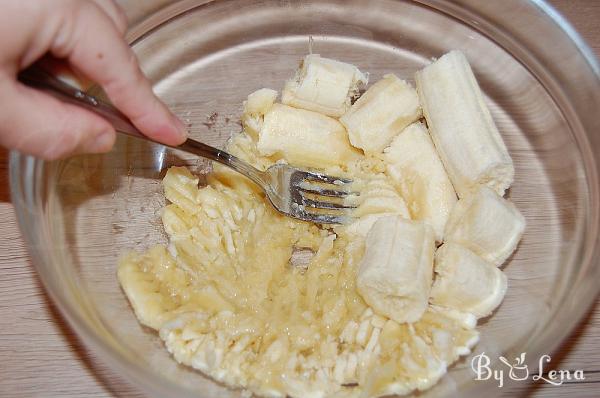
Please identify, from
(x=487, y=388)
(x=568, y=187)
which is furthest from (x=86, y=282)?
(x=568, y=187)

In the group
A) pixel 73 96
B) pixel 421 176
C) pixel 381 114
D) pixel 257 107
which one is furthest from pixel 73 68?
pixel 421 176


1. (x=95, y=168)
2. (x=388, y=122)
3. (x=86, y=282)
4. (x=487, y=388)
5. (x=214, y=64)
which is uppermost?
(x=214, y=64)

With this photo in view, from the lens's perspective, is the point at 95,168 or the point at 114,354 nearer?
the point at 114,354

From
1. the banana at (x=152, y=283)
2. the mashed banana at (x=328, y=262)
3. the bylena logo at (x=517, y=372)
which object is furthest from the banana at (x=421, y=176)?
the banana at (x=152, y=283)

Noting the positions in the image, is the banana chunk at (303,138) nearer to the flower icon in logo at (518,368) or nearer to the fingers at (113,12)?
the fingers at (113,12)

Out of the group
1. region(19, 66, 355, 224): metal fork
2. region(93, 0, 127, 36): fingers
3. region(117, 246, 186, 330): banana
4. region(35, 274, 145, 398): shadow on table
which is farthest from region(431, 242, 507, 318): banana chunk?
region(93, 0, 127, 36): fingers

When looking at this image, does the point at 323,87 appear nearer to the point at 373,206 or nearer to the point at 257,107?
the point at 257,107

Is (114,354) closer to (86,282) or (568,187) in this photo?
(86,282)
